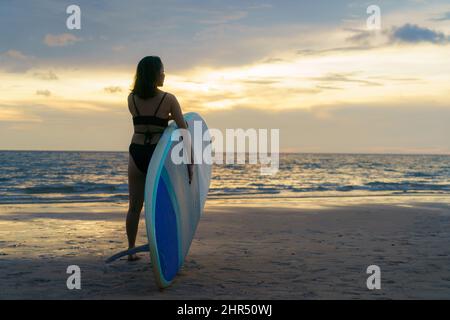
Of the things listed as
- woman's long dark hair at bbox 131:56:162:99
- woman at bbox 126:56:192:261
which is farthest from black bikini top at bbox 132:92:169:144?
woman's long dark hair at bbox 131:56:162:99

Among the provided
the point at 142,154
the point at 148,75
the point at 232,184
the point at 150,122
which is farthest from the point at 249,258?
the point at 232,184

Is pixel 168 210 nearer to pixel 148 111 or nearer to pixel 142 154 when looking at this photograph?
pixel 142 154

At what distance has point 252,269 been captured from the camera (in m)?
4.54

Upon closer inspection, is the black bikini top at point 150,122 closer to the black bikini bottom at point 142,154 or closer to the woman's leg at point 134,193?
the black bikini bottom at point 142,154

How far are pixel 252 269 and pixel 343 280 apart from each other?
807 mm

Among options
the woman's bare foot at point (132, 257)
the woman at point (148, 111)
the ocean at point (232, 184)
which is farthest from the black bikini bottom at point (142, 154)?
the ocean at point (232, 184)

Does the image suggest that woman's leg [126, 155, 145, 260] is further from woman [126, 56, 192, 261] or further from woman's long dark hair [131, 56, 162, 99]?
woman's long dark hair [131, 56, 162, 99]

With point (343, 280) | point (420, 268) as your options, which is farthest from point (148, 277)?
point (420, 268)

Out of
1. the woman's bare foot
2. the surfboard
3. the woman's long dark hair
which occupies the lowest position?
the woman's bare foot

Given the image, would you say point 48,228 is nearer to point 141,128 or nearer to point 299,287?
point 141,128

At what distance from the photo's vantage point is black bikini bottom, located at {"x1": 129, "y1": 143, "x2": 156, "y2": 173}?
13.6ft

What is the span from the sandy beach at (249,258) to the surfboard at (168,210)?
206 mm

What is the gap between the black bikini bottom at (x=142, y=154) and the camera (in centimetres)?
414

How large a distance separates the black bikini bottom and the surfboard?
0.21 meters
